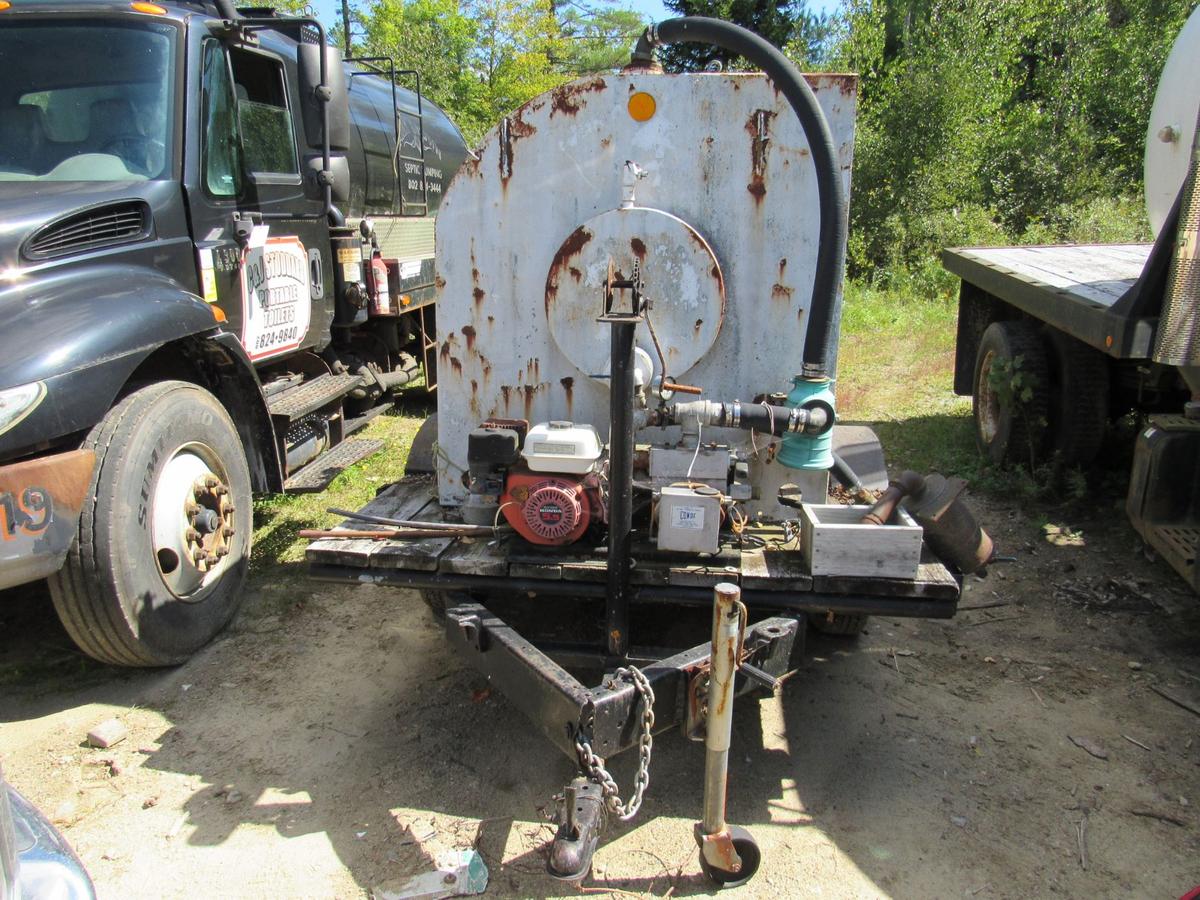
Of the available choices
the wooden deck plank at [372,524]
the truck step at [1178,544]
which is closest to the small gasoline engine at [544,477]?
the wooden deck plank at [372,524]

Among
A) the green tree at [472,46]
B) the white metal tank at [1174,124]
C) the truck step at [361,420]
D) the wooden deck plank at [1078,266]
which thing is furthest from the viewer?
the green tree at [472,46]

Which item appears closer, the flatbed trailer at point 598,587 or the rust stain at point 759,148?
the flatbed trailer at point 598,587

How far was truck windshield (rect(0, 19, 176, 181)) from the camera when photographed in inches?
154

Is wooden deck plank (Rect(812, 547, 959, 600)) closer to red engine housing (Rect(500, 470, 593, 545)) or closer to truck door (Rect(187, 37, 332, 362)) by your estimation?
red engine housing (Rect(500, 470, 593, 545))

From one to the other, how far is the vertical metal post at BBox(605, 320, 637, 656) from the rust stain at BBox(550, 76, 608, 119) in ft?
3.64

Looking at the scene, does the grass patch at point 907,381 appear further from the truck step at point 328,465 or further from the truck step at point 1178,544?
the truck step at point 328,465

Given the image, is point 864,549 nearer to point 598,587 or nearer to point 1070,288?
point 598,587

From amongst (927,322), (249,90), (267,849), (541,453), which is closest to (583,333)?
(541,453)

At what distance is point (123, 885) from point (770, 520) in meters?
2.45

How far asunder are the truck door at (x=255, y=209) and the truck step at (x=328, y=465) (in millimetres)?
658

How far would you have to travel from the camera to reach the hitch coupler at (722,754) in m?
2.26

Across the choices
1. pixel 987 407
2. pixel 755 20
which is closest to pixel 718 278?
pixel 987 407

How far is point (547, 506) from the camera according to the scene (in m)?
2.98

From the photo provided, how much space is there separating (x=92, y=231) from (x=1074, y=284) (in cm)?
522
